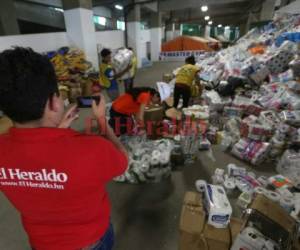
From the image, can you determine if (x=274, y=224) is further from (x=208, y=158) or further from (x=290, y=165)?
(x=208, y=158)

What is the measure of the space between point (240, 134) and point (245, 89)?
152 cm

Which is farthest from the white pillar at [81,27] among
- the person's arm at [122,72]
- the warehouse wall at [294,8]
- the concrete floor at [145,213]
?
the warehouse wall at [294,8]

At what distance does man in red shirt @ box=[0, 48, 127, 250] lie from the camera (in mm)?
513

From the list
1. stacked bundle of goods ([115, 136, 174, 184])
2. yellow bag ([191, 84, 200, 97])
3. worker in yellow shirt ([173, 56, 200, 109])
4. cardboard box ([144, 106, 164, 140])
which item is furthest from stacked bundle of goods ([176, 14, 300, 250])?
cardboard box ([144, 106, 164, 140])

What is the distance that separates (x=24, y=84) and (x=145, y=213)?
1.67m

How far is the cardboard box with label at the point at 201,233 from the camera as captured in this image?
1.27 m

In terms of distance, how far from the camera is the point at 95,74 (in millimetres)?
5750

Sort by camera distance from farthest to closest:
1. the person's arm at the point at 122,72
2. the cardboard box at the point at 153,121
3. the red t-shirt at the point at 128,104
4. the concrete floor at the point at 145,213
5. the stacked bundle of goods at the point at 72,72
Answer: the stacked bundle of goods at the point at 72,72
the person's arm at the point at 122,72
the cardboard box at the point at 153,121
the red t-shirt at the point at 128,104
the concrete floor at the point at 145,213

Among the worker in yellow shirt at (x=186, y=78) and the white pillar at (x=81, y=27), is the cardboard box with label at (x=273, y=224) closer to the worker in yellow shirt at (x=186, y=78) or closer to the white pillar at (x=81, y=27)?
the worker in yellow shirt at (x=186, y=78)

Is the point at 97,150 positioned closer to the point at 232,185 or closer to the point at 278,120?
the point at 232,185

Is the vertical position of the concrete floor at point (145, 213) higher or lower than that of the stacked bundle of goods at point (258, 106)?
lower

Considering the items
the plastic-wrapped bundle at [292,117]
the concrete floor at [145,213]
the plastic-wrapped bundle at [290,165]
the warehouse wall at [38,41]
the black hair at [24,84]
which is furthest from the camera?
the warehouse wall at [38,41]

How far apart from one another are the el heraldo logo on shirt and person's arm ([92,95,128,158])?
8.3 inches

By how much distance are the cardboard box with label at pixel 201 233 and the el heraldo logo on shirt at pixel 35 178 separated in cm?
102
